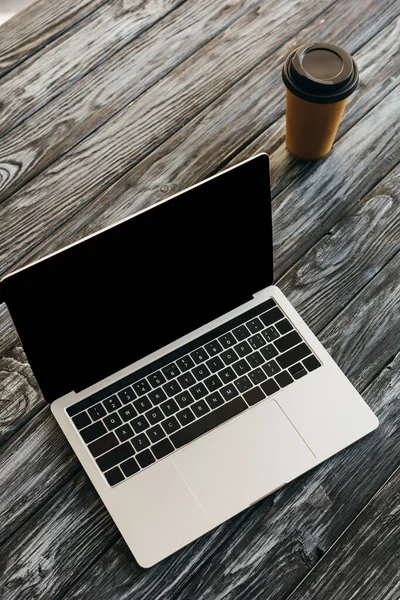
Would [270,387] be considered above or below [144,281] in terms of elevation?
below

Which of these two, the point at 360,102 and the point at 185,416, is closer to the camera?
the point at 185,416

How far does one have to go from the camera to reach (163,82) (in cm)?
114

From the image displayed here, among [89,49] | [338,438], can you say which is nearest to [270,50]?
[89,49]

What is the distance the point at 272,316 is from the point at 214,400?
14 cm

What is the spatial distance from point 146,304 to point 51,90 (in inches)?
18.7

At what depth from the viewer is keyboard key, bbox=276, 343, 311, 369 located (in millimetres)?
901

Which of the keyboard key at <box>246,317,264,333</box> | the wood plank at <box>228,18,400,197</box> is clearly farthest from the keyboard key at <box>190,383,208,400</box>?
the wood plank at <box>228,18,400,197</box>

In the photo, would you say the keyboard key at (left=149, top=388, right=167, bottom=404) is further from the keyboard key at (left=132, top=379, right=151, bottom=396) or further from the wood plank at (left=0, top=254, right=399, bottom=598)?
the wood plank at (left=0, top=254, right=399, bottom=598)

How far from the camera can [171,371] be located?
89 centimetres

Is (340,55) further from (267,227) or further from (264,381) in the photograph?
(264,381)

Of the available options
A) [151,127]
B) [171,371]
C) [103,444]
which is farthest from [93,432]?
[151,127]

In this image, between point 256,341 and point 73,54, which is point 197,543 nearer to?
point 256,341

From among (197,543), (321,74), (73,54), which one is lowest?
(197,543)

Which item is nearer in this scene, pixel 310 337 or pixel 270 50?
pixel 310 337
